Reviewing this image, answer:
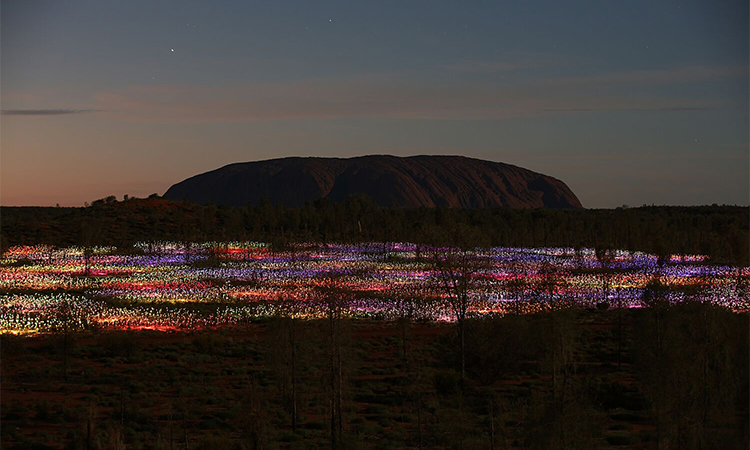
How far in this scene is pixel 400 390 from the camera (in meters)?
27.8

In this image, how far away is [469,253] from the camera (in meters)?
31.9

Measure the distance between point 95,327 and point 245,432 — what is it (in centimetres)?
2763

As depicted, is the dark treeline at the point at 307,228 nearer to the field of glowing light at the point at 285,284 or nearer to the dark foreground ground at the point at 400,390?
the field of glowing light at the point at 285,284

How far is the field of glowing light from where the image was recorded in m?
48.4

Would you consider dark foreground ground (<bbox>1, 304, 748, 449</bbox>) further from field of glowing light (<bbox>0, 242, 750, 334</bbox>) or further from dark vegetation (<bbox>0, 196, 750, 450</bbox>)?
field of glowing light (<bbox>0, 242, 750, 334</bbox>)

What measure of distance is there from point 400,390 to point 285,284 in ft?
135

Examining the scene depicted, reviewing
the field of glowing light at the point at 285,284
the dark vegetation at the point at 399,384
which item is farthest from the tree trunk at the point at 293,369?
the field of glowing light at the point at 285,284

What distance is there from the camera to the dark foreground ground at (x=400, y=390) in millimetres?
19281

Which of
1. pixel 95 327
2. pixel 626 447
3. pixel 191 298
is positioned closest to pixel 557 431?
pixel 626 447

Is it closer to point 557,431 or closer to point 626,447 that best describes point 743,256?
point 626,447

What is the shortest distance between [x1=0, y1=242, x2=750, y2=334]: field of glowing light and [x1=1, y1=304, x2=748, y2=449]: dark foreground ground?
286 cm

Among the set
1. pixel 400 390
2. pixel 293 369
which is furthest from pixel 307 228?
pixel 293 369

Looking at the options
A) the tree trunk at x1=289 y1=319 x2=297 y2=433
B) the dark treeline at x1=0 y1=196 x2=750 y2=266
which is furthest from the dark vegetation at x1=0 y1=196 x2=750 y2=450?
the dark treeline at x1=0 y1=196 x2=750 y2=266

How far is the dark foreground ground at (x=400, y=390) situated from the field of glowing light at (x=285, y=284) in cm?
286
